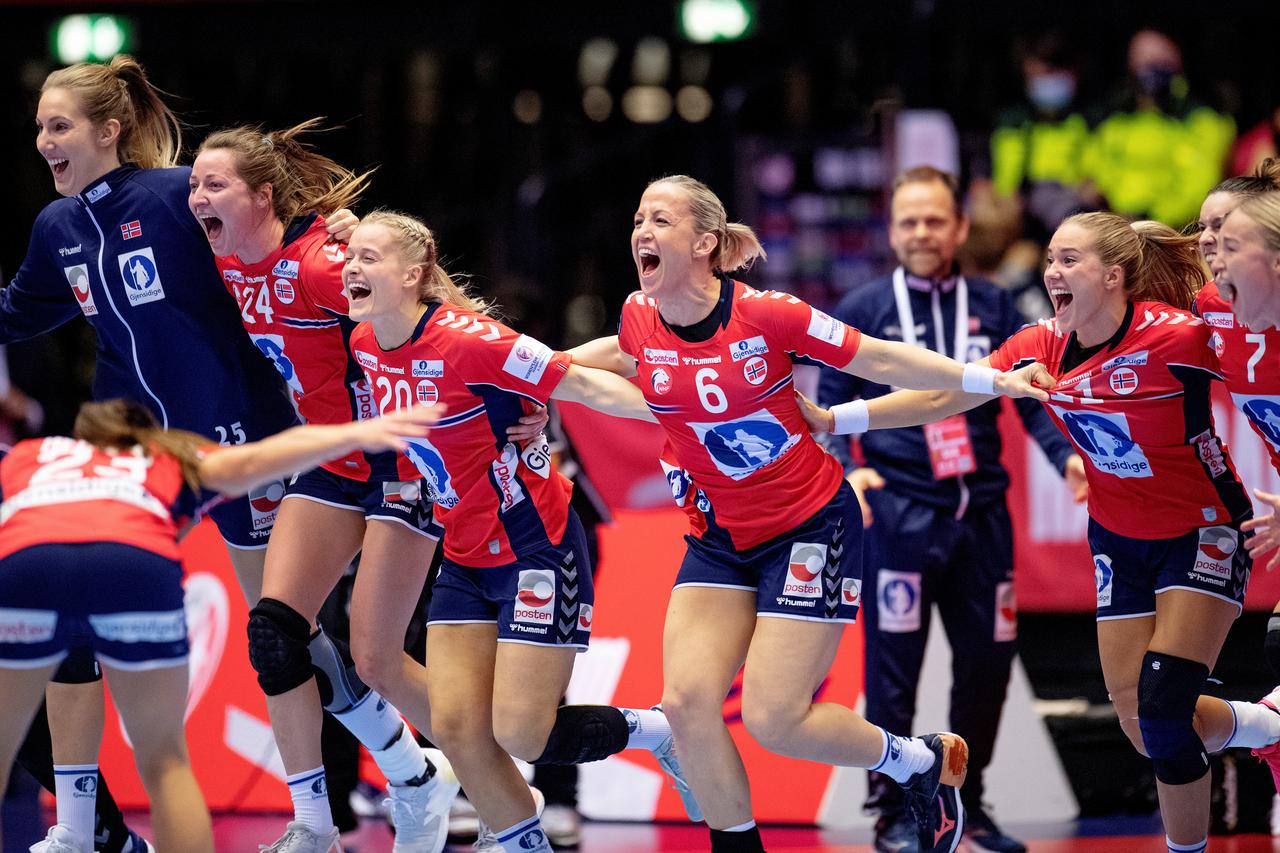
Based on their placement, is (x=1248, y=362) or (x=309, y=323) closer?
(x=1248, y=362)

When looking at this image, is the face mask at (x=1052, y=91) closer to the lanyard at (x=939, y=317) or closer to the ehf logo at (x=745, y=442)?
the lanyard at (x=939, y=317)

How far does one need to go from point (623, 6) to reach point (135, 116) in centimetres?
513

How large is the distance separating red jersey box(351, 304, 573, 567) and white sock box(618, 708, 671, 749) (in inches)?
25.9

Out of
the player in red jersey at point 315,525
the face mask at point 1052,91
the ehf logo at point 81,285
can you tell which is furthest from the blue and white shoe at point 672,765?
the face mask at point 1052,91

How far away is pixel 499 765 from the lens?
4816 millimetres

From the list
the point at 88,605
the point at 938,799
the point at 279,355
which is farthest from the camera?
the point at 279,355

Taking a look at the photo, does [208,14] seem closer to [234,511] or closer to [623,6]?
[623,6]

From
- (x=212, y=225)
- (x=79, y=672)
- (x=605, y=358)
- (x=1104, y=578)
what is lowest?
(x=79, y=672)

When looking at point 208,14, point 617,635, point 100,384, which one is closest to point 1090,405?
point 617,635

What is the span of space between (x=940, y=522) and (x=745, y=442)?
1.37m

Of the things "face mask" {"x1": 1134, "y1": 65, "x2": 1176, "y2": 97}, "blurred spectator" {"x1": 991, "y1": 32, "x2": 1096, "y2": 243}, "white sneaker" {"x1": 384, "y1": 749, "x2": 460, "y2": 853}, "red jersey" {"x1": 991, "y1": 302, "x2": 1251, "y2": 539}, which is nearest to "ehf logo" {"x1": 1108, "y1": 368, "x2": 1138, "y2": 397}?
"red jersey" {"x1": 991, "y1": 302, "x2": 1251, "y2": 539}

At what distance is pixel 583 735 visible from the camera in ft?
16.0

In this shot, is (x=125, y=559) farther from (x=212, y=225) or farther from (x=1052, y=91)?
(x=1052, y=91)

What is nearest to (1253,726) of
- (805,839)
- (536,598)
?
(805,839)
